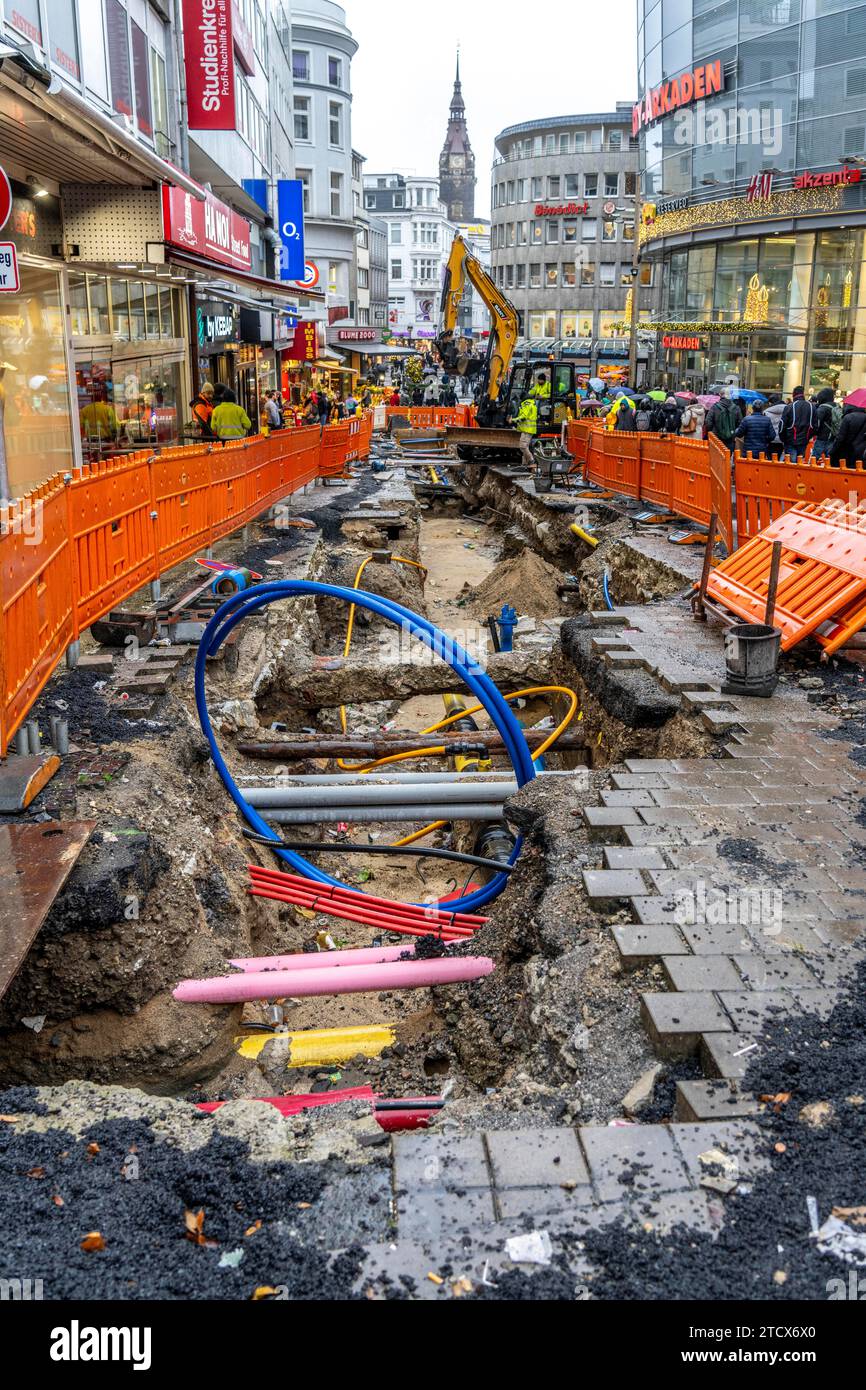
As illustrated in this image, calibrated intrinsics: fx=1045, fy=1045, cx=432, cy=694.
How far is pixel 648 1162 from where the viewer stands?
292 cm

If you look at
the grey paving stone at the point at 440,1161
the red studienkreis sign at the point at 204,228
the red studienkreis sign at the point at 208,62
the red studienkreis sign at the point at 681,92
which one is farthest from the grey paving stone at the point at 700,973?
the red studienkreis sign at the point at 681,92

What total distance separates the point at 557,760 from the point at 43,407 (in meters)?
7.91

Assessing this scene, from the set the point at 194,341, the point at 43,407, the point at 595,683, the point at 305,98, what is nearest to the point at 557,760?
the point at 595,683

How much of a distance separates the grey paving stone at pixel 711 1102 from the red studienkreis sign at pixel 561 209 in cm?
8195

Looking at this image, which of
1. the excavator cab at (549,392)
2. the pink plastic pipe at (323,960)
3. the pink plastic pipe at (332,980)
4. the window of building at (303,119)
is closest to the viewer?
the pink plastic pipe at (332,980)

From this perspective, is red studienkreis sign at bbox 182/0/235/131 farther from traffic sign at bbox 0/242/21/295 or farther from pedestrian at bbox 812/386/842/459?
traffic sign at bbox 0/242/21/295

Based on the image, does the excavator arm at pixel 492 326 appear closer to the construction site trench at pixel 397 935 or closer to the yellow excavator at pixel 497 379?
the yellow excavator at pixel 497 379

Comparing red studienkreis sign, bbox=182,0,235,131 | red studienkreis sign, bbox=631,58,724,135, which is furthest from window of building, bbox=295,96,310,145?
red studienkreis sign, bbox=182,0,235,131

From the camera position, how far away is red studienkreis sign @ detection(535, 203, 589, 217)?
76188 mm

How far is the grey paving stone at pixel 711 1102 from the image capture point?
3.11 meters

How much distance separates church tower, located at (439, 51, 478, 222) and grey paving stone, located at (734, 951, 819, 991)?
189167 millimetres

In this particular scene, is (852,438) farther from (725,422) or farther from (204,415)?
(204,415)

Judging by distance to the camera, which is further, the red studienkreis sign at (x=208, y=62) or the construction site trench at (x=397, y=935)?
the red studienkreis sign at (x=208, y=62)

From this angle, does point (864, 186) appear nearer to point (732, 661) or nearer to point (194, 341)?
point (194, 341)
